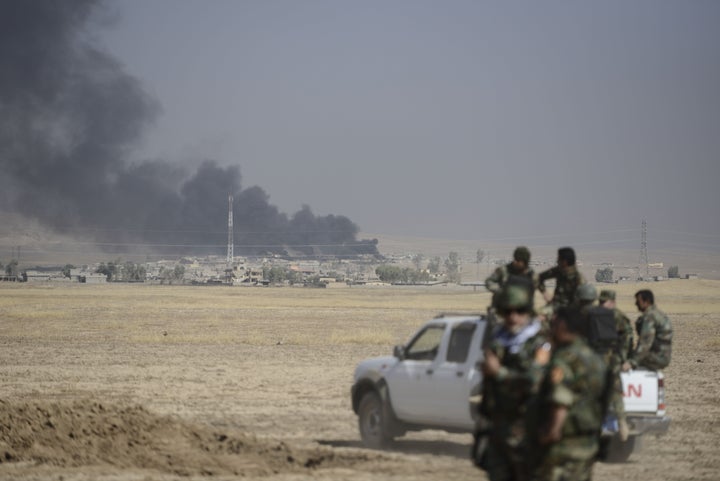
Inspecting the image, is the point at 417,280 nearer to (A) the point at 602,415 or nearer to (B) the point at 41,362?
(B) the point at 41,362

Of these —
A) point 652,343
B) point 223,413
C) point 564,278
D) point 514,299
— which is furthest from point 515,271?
point 223,413

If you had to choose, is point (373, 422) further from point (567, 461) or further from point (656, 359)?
point (567, 461)

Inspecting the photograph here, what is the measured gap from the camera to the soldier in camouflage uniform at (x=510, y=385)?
22.6 feet

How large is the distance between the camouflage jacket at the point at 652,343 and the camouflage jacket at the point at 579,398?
23.6ft

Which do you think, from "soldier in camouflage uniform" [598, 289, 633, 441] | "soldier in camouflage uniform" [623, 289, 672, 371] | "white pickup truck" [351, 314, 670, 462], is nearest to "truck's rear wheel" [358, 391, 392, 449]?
"white pickup truck" [351, 314, 670, 462]

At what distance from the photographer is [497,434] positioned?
278 inches

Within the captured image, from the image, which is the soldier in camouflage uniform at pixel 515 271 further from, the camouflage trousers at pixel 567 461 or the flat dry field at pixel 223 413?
the camouflage trousers at pixel 567 461

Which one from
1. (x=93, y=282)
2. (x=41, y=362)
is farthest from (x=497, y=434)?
(x=93, y=282)

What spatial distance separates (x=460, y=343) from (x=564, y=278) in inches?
55.1

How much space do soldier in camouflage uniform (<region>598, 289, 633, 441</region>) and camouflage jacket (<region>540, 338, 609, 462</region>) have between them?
571cm

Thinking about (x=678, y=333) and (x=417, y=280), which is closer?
(x=678, y=333)

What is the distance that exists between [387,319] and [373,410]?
41.3 meters

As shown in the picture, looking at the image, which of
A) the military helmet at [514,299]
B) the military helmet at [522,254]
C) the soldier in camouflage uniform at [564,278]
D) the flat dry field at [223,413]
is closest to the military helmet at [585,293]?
the soldier in camouflage uniform at [564,278]

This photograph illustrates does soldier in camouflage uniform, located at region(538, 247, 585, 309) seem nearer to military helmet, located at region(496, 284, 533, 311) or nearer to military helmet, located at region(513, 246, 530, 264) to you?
military helmet, located at region(513, 246, 530, 264)
